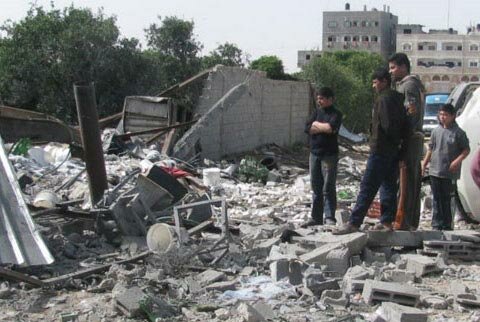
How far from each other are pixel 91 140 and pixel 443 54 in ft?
333

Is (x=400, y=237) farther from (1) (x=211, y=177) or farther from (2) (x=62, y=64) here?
(2) (x=62, y=64)

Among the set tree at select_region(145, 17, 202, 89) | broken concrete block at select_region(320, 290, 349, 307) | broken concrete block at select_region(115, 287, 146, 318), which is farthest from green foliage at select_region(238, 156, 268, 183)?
tree at select_region(145, 17, 202, 89)

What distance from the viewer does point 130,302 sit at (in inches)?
193

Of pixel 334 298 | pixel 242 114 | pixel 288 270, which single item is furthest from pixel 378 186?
pixel 242 114

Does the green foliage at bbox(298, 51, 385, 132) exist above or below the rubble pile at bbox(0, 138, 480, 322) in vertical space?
above

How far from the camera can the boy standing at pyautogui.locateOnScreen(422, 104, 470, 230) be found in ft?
24.8

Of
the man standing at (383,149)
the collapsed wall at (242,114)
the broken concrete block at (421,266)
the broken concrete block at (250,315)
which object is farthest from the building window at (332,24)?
the broken concrete block at (250,315)

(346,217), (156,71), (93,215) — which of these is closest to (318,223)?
(346,217)

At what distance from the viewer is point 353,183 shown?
13930 millimetres

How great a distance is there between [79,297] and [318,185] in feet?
10.9

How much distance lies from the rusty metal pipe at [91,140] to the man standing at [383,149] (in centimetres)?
269

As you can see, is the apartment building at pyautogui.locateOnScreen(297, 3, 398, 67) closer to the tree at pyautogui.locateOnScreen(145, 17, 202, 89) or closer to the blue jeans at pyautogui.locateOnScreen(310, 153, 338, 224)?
the tree at pyautogui.locateOnScreen(145, 17, 202, 89)

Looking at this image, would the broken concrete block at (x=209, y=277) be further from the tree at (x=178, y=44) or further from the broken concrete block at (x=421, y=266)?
the tree at (x=178, y=44)

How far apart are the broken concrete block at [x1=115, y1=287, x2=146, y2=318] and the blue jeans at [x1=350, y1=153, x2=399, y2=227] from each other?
2535 millimetres
